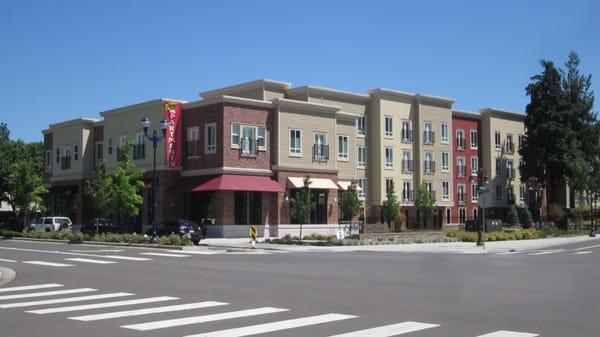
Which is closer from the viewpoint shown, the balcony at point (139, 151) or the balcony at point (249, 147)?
the balcony at point (249, 147)

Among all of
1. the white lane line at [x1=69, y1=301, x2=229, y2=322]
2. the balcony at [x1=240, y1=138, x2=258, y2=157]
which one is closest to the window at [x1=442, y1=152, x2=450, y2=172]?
the balcony at [x1=240, y1=138, x2=258, y2=157]

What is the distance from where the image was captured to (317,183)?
47.9 meters

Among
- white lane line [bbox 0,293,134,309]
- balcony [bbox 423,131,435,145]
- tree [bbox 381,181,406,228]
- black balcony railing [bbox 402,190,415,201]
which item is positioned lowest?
white lane line [bbox 0,293,134,309]

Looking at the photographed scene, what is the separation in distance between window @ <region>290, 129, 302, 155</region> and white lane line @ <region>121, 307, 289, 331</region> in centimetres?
3613

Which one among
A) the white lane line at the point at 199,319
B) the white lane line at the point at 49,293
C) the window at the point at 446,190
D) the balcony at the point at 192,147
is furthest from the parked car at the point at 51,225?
the white lane line at the point at 199,319

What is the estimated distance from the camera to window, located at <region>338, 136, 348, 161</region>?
175 ft

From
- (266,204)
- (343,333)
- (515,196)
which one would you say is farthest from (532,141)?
(343,333)

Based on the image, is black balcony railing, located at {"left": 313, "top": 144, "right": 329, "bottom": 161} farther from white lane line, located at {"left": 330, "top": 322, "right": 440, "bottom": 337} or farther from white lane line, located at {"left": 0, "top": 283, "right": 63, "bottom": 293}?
white lane line, located at {"left": 330, "top": 322, "right": 440, "bottom": 337}

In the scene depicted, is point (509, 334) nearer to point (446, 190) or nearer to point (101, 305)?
point (101, 305)

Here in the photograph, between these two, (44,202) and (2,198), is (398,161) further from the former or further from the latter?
(2,198)

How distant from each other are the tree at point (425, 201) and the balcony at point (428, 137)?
480 cm

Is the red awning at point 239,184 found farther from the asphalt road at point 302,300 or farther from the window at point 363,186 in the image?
the asphalt road at point 302,300

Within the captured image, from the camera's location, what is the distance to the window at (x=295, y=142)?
4778cm

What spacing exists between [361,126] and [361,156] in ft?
9.03
